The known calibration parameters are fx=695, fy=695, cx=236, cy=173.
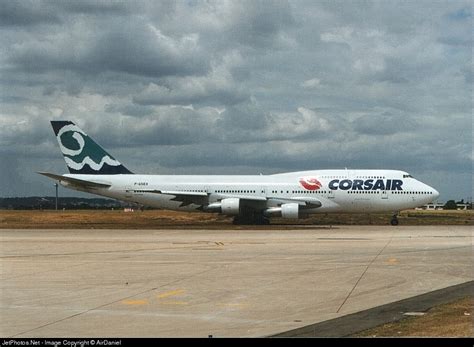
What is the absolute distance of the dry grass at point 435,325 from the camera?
28.7ft

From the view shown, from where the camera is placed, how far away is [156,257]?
20438mm

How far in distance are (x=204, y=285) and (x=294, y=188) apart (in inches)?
1372

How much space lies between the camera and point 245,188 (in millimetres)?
49438

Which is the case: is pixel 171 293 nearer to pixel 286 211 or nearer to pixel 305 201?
pixel 286 211

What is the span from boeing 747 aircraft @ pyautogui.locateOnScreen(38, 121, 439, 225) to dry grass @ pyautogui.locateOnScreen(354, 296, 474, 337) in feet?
114

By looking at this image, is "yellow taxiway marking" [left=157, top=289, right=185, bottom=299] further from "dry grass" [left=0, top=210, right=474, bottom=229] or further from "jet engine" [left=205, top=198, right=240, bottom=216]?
"jet engine" [left=205, top=198, right=240, bottom=216]

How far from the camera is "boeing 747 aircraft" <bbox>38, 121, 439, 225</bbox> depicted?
47.2m

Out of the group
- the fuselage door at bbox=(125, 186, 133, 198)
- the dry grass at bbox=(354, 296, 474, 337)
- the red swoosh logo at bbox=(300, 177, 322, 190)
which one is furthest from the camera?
the fuselage door at bbox=(125, 186, 133, 198)

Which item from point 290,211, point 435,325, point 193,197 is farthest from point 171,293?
point 193,197

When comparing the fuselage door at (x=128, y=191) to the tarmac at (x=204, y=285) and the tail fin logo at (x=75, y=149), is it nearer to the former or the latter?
the tail fin logo at (x=75, y=149)

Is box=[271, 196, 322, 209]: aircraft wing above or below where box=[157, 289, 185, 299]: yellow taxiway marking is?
above

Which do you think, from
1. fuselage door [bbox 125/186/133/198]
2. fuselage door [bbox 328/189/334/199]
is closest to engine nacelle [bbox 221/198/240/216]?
fuselage door [bbox 328/189/334/199]

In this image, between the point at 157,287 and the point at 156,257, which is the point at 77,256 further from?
the point at 157,287
